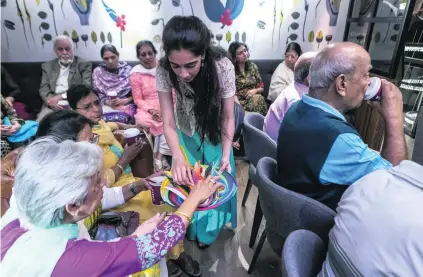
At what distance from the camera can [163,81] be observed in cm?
138

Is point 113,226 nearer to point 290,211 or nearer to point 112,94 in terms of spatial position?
point 290,211

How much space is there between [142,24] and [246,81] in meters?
1.49

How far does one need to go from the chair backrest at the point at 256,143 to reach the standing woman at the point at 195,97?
7.7 inches

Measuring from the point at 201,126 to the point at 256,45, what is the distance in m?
2.61

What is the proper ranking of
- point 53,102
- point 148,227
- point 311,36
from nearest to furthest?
point 148,227 < point 53,102 < point 311,36

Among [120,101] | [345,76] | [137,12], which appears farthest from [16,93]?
[345,76]

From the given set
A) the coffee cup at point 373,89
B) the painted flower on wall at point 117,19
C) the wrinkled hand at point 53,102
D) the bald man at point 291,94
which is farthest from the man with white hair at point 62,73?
the coffee cup at point 373,89

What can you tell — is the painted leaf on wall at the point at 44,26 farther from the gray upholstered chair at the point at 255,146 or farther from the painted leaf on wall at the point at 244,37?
the gray upholstered chair at the point at 255,146

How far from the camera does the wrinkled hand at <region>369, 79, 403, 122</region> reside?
1.23m

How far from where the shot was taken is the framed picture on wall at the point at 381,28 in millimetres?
2703

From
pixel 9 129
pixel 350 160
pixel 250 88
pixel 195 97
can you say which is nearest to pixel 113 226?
pixel 195 97

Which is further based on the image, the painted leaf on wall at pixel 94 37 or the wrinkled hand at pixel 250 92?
the painted leaf on wall at pixel 94 37

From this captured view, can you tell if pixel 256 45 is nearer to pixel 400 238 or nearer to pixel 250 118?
pixel 250 118

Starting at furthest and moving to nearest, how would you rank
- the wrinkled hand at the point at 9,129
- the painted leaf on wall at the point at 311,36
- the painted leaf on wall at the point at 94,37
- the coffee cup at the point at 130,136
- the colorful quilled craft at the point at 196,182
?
the painted leaf on wall at the point at 311,36 → the painted leaf on wall at the point at 94,37 → the wrinkled hand at the point at 9,129 → the coffee cup at the point at 130,136 → the colorful quilled craft at the point at 196,182
